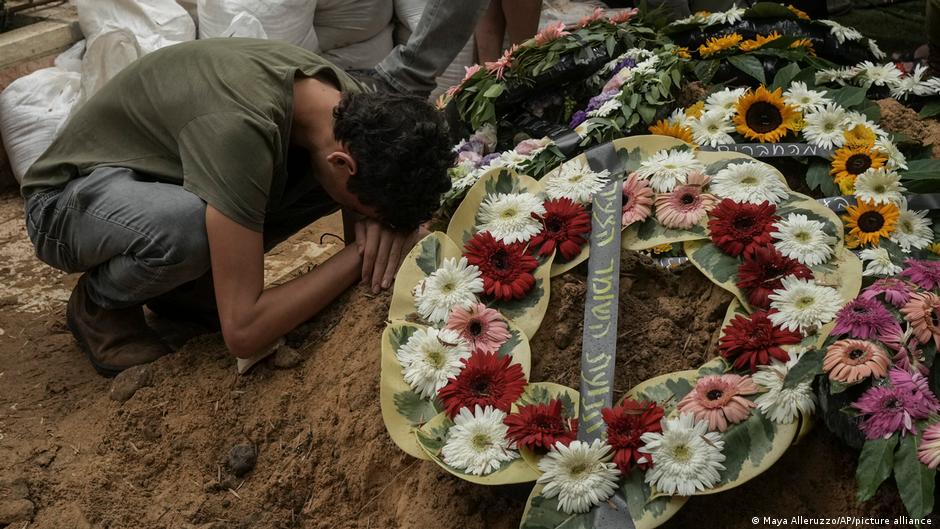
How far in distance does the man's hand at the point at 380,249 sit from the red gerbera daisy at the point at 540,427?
2.31 ft

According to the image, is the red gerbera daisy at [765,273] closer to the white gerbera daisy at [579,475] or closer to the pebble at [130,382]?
the white gerbera daisy at [579,475]

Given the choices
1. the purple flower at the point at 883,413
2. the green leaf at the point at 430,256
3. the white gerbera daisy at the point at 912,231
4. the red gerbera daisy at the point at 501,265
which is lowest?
the green leaf at the point at 430,256

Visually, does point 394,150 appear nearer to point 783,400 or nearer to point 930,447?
point 783,400

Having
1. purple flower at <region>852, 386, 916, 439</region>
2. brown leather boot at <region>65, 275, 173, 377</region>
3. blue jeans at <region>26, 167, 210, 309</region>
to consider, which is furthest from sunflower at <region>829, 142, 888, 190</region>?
brown leather boot at <region>65, 275, 173, 377</region>

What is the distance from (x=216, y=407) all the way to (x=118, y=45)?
7.02 feet

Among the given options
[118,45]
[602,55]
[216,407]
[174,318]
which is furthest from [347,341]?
[118,45]

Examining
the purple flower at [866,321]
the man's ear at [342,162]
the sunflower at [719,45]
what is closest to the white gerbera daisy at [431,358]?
the man's ear at [342,162]

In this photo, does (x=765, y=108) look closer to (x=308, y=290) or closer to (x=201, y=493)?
(x=308, y=290)

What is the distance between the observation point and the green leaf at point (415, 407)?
2.21 metres

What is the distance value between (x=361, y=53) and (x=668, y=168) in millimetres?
2370

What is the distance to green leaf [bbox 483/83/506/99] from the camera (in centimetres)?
308

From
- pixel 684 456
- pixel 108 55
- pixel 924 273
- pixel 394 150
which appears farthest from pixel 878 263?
pixel 108 55

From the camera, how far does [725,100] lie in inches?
109

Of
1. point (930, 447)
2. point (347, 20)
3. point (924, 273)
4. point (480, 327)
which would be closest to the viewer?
point (930, 447)
